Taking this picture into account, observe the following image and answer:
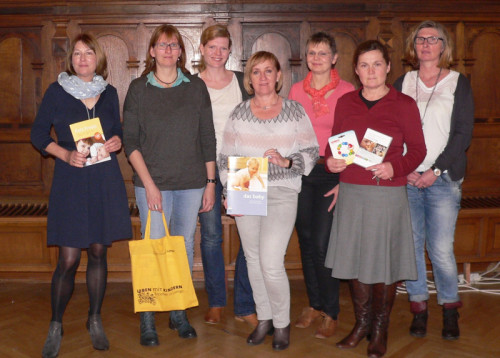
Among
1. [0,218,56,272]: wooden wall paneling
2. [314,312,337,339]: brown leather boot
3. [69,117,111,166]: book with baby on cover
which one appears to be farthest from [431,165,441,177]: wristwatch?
[0,218,56,272]: wooden wall paneling

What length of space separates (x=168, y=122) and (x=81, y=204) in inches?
26.4

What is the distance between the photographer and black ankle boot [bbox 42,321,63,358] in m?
2.91

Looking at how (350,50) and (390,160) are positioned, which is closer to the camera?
(390,160)

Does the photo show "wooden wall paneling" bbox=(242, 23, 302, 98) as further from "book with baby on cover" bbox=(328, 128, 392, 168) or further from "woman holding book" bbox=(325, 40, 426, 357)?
"book with baby on cover" bbox=(328, 128, 392, 168)

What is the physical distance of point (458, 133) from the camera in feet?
9.71

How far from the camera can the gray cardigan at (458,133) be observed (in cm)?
295

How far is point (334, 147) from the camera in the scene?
2.77 m

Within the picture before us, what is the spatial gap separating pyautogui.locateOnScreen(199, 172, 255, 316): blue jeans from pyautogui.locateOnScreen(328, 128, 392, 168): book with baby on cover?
2.85ft

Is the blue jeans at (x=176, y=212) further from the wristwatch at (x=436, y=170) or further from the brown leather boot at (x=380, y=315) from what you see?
the wristwatch at (x=436, y=170)

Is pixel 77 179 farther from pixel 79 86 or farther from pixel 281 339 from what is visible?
pixel 281 339

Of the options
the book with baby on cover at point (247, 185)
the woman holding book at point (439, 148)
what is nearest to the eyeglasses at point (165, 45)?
the book with baby on cover at point (247, 185)

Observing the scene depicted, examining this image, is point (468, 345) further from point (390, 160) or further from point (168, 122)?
point (168, 122)

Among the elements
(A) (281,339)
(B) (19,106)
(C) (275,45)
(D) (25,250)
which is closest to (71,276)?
(A) (281,339)

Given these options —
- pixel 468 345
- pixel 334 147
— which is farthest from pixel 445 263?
pixel 334 147
